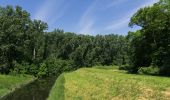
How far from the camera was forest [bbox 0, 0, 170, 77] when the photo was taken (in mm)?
56438

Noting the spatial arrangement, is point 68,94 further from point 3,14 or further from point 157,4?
point 3,14

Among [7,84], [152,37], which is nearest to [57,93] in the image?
[7,84]

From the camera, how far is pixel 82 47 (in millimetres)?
158000

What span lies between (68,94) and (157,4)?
2700cm

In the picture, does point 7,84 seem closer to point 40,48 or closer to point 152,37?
point 152,37

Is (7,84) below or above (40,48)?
below

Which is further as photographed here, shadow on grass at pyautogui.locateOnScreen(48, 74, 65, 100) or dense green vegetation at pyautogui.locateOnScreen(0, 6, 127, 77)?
dense green vegetation at pyautogui.locateOnScreen(0, 6, 127, 77)

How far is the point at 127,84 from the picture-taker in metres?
32.6

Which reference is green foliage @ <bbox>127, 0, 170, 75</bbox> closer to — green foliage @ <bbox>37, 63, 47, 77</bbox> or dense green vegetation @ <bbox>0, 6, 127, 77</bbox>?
dense green vegetation @ <bbox>0, 6, 127, 77</bbox>

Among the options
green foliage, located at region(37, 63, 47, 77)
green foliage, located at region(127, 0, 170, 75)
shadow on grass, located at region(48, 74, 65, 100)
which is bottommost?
shadow on grass, located at region(48, 74, 65, 100)

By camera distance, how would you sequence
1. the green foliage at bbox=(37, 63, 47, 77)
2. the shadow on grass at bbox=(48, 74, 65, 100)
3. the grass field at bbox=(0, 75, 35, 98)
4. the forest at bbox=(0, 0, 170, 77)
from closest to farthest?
the shadow on grass at bbox=(48, 74, 65, 100)
the grass field at bbox=(0, 75, 35, 98)
the forest at bbox=(0, 0, 170, 77)
the green foliage at bbox=(37, 63, 47, 77)

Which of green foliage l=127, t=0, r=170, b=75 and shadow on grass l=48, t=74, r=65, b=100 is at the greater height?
green foliage l=127, t=0, r=170, b=75

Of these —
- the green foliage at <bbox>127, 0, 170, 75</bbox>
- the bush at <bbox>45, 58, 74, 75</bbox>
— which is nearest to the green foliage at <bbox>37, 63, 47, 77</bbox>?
the bush at <bbox>45, 58, 74, 75</bbox>

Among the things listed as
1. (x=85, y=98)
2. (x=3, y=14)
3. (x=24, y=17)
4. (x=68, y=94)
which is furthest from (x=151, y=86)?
(x=24, y=17)
